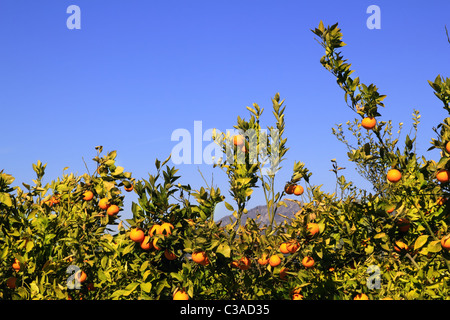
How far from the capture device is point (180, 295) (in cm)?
337

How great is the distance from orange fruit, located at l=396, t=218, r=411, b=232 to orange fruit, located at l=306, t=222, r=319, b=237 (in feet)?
2.57

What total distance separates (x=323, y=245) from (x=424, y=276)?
0.92 meters

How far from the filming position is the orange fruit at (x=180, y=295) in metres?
3.36

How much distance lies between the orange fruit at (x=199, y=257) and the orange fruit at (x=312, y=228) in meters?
0.98

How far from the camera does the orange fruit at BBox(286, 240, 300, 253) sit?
148 inches

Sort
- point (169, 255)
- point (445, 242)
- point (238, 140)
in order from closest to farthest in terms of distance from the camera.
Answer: point (445, 242) → point (169, 255) → point (238, 140)

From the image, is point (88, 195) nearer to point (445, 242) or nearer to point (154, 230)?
point (154, 230)

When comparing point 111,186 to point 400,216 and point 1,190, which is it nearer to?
point 1,190

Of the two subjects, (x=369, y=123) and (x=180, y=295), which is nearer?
(x=180, y=295)

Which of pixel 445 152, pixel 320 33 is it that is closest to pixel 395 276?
pixel 445 152

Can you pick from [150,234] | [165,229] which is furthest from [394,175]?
[150,234]

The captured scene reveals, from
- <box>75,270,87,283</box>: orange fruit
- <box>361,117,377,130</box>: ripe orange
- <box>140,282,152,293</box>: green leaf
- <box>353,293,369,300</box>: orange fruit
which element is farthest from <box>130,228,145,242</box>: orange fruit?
<box>361,117,377,130</box>: ripe orange

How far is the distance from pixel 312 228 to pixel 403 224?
35.0 inches

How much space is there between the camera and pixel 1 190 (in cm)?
401
